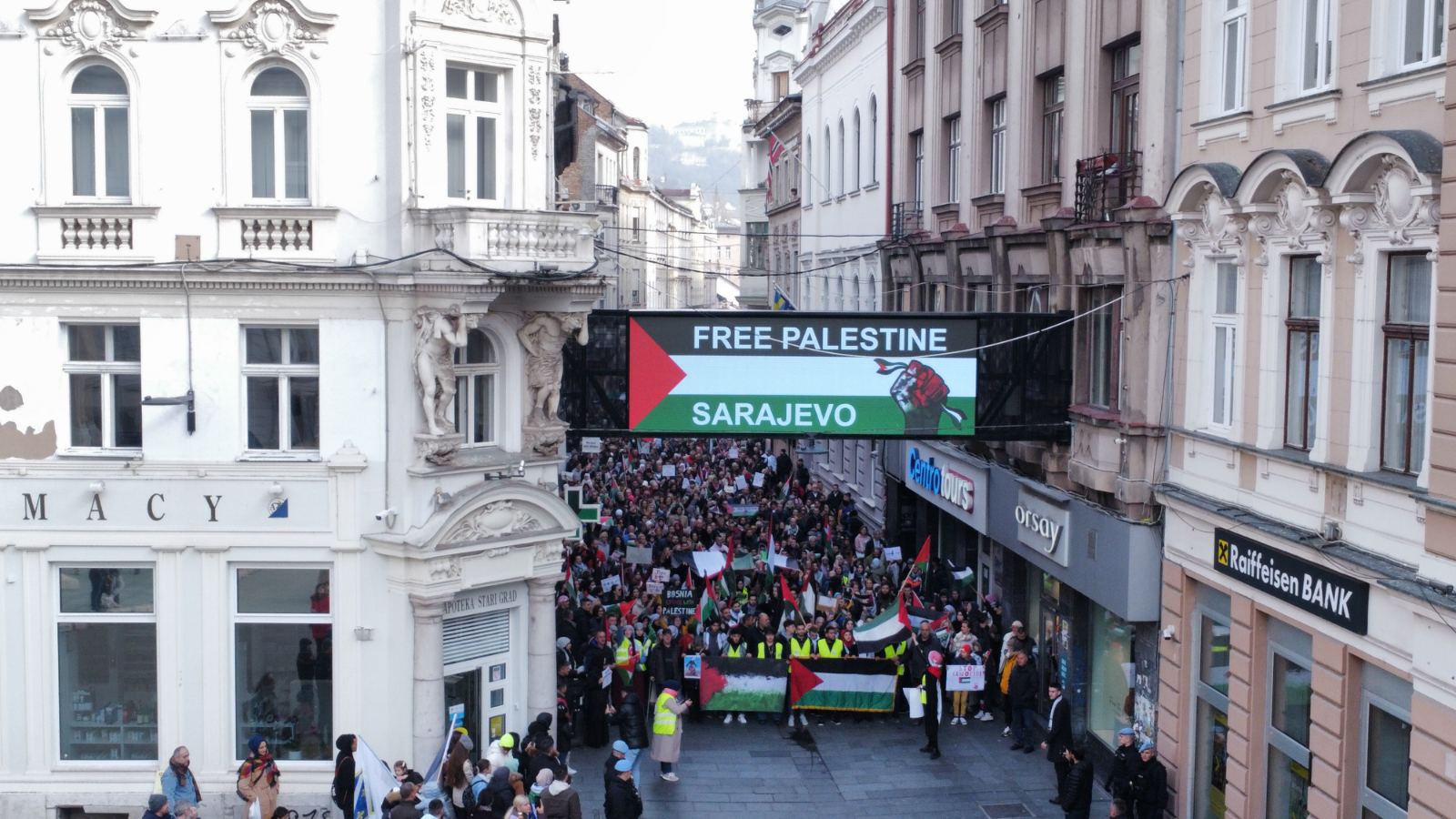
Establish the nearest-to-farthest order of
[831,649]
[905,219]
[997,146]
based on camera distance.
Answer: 1. [831,649]
2. [997,146]
3. [905,219]

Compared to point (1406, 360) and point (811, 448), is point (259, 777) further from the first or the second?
point (811, 448)

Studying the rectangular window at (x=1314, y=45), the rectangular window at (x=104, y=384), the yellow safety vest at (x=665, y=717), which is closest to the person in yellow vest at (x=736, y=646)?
the yellow safety vest at (x=665, y=717)

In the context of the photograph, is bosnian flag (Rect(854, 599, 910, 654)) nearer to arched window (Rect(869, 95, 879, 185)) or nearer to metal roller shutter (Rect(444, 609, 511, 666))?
metal roller shutter (Rect(444, 609, 511, 666))

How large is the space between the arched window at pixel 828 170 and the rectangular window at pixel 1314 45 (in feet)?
97.2

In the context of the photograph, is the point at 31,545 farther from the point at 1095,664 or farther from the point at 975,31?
the point at 975,31

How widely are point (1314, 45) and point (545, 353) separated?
10.2m

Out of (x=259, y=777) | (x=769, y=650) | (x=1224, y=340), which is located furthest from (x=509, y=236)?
(x=1224, y=340)

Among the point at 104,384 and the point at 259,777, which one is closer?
the point at 259,777

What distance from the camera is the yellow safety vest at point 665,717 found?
20203 mm

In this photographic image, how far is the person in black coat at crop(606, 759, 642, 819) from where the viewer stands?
1739cm

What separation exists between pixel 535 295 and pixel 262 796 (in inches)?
277

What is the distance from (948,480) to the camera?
28203mm

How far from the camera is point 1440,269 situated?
495 inches

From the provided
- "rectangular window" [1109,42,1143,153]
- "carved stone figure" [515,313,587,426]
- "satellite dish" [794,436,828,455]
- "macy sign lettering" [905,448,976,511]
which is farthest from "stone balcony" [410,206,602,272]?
"satellite dish" [794,436,828,455]
